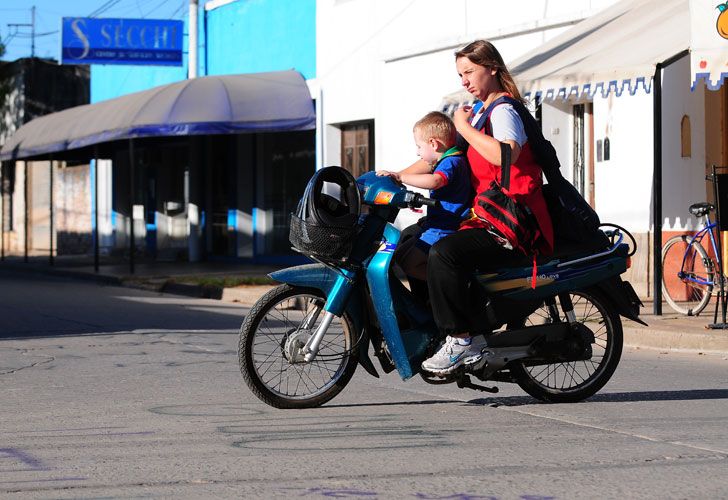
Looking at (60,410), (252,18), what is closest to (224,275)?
(252,18)

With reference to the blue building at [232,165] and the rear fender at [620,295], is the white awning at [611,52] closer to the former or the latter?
the rear fender at [620,295]

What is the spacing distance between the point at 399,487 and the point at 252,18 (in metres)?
19.6

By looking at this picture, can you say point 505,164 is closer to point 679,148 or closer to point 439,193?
point 439,193

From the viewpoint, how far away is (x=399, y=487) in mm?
4801

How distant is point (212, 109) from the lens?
2022 cm

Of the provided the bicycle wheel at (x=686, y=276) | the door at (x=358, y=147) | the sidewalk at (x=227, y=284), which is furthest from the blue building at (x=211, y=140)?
the bicycle wheel at (x=686, y=276)

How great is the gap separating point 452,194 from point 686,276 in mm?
6412

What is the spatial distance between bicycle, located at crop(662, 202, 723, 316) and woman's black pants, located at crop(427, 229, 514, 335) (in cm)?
565

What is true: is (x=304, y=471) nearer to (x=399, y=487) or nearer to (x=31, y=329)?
(x=399, y=487)

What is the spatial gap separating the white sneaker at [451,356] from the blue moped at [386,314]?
0.05 metres

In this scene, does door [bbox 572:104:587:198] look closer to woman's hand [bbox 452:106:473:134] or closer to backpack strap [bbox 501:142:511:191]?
woman's hand [bbox 452:106:473:134]

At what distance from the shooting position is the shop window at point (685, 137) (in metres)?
13.7

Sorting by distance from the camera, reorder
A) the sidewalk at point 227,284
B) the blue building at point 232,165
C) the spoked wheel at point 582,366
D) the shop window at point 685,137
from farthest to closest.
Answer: the blue building at point 232,165 → the shop window at point 685,137 → the sidewalk at point 227,284 → the spoked wheel at point 582,366

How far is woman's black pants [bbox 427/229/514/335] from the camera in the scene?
6.34 meters
